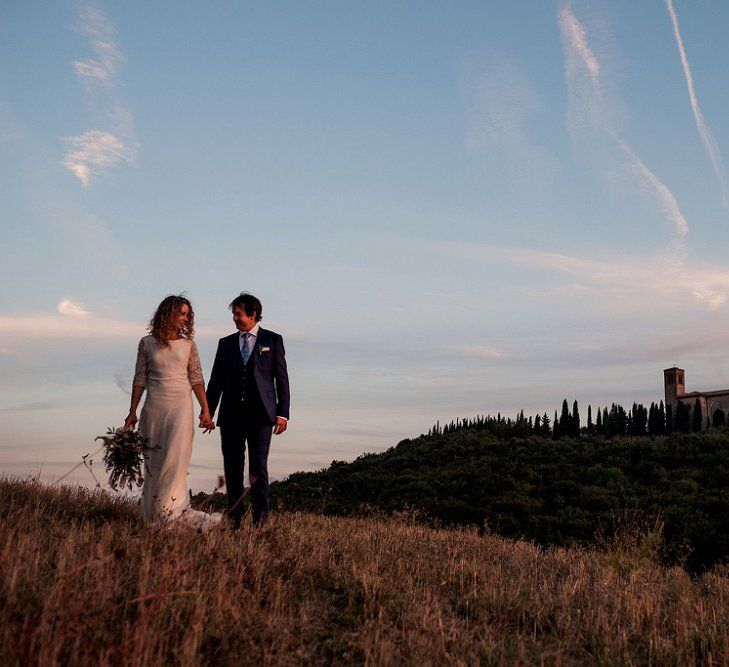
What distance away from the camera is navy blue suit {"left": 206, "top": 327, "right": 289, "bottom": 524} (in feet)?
27.8

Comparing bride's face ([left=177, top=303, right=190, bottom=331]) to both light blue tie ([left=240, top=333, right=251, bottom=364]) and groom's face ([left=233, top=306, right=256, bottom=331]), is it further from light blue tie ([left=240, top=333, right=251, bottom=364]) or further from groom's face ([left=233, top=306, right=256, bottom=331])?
light blue tie ([left=240, top=333, right=251, bottom=364])

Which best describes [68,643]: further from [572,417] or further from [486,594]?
[572,417]

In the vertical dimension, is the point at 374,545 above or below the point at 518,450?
below

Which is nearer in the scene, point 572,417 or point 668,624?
point 668,624

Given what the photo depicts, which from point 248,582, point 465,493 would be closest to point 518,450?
point 465,493

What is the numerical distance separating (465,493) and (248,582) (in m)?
24.0

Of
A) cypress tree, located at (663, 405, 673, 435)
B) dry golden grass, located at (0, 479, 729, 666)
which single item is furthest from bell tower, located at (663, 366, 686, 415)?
dry golden grass, located at (0, 479, 729, 666)

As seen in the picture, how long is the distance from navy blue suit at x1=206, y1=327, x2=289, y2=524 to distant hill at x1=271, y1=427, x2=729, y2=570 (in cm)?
903

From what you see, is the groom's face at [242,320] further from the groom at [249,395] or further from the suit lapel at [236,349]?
the suit lapel at [236,349]

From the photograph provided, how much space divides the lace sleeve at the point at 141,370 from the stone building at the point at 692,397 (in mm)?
78496

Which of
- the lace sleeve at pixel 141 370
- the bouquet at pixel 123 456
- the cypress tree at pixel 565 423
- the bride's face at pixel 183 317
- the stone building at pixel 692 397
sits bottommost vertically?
the bouquet at pixel 123 456

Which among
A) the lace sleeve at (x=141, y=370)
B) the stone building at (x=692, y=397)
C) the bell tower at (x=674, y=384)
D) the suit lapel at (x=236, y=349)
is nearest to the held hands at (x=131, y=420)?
the lace sleeve at (x=141, y=370)

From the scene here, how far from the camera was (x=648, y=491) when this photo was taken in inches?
1049

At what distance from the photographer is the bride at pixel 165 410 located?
8164 mm
